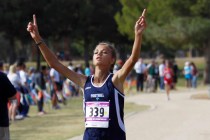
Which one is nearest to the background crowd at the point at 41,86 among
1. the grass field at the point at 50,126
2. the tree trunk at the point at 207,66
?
the grass field at the point at 50,126

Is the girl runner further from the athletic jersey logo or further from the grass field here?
the grass field

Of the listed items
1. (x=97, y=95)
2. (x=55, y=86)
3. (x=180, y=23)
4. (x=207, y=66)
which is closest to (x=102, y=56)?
(x=97, y=95)

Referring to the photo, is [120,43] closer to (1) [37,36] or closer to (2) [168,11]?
(2) [168,11]

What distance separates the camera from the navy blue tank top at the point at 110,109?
5.95 meters

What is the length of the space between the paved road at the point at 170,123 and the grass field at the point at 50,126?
1.11 meters

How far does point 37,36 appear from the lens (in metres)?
6.34

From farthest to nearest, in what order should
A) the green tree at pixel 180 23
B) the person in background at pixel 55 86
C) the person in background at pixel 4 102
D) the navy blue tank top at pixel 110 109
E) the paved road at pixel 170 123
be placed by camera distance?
the green tree at pixel 180 23 → the person in background at pixel 55 86 → the paved road at pixel 170 123 → the person in background at pixel 4 102 → the navy blue tank top at pixel 110 109

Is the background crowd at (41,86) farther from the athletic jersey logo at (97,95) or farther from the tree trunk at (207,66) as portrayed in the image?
the tree trunk at (207,66)

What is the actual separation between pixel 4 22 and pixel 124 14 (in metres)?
10.1

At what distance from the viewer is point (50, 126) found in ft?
50.9

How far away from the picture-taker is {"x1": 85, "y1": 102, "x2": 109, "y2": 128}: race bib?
19.6 feet

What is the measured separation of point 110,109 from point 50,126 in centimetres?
970

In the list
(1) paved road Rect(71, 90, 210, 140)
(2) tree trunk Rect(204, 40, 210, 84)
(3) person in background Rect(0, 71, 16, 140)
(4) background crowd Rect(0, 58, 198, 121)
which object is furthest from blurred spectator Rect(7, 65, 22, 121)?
(2) tree trunk Rect(204, 40, 210, 84)

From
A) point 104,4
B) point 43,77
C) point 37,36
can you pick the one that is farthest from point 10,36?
point 37,36
